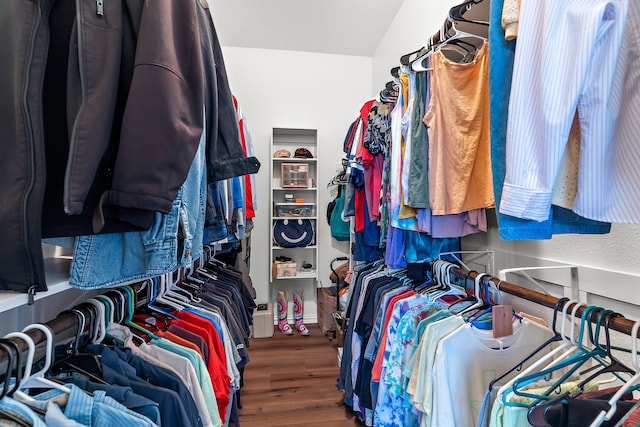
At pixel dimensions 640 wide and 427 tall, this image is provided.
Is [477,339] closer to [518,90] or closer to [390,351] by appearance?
[390,351]

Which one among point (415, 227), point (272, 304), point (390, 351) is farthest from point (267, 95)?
point (390, 351)

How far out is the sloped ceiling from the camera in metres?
2.59

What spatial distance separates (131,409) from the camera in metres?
0.67

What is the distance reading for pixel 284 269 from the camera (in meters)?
3.11

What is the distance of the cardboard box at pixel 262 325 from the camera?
2.97 m

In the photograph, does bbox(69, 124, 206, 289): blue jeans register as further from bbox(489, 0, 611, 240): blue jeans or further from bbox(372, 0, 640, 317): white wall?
bbox(372, 0, 640, 317): white wall

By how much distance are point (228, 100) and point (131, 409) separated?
0.77m

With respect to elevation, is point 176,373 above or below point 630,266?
below

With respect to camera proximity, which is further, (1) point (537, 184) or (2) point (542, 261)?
(2) point (542, 261)

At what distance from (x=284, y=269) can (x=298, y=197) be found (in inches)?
30.2

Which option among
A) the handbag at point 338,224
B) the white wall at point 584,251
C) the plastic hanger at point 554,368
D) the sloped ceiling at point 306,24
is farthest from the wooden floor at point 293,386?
the sloped ceiling at point 306,24

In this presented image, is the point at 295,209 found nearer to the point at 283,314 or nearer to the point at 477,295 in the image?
the point at 283,314

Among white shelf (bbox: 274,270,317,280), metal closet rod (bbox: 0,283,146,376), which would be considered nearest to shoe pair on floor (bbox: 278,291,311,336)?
white shelf (bbox: 274,270,317,280)

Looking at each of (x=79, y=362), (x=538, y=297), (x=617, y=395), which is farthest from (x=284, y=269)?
(x=617, y=395)
